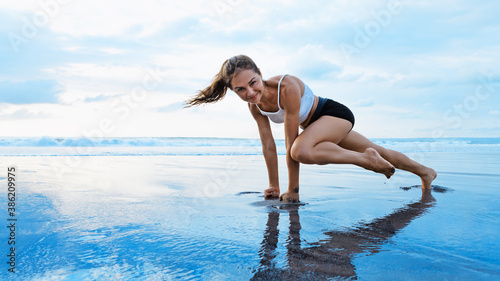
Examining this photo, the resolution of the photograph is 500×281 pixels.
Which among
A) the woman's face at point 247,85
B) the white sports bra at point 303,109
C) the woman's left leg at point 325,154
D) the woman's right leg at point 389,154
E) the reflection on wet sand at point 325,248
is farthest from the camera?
the woman's right leg at point 389,154

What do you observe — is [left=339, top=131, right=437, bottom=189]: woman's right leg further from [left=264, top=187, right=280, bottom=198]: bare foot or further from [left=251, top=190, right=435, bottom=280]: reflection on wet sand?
[left=251, top=190, right=435, bottom=280]: reflection on wet sand

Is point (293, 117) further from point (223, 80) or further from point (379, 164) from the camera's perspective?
point (379, 164)

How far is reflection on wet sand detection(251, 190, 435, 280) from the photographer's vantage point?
139cm

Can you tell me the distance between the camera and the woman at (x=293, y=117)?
9.99 ft

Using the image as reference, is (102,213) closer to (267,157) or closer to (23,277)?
(23,277)

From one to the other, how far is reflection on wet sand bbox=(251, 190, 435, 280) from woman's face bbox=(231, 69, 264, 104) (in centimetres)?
105

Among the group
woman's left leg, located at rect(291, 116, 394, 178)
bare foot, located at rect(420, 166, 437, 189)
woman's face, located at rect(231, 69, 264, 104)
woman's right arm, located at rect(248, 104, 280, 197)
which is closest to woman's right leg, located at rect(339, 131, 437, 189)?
bare foot, located at rect(420, 166, 437, 189)

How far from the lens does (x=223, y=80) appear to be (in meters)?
3.19

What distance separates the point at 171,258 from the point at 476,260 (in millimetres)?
1319

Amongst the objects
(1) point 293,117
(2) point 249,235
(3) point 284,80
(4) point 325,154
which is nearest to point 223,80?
(3) point 284,80

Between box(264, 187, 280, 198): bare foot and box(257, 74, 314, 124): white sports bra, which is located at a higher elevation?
box(257, 74, 314, 124): white sports bra

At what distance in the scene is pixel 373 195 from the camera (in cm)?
345

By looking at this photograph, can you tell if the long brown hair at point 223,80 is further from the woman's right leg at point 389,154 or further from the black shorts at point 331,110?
the woman's right leg at point 389,154

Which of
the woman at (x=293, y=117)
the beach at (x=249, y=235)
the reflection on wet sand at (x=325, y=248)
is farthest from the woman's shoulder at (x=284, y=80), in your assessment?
the reflection on wet sand at (x=325, y=248)
